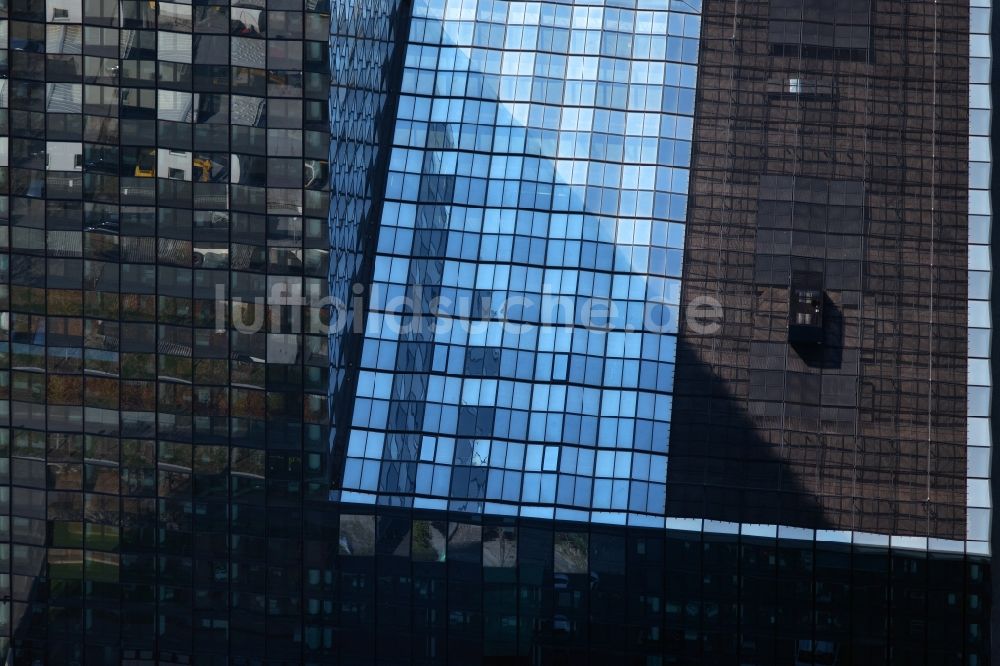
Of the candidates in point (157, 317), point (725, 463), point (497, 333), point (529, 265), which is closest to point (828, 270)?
point (725, 463)

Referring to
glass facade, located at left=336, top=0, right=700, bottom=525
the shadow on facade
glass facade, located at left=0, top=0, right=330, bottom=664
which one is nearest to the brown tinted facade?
the shadow on facade

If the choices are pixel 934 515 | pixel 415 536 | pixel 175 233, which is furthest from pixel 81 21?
pixel 934 515

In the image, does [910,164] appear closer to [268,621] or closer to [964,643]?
[964,643]

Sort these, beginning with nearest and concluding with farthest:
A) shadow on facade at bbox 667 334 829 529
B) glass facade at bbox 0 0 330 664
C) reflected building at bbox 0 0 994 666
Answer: glass facade at bbox 0 0 330 664, reflected building at bbox 0 0 994 666, shadow on facade at bbox 667 334 829 529

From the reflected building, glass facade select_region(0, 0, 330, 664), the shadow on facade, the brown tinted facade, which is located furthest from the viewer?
the brown tinted facade

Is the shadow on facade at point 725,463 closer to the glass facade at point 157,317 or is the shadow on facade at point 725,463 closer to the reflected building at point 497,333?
the reflected building at point 497,333

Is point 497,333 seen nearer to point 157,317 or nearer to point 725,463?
point 725,463

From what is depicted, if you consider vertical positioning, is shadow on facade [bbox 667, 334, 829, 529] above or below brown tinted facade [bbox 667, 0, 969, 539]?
below

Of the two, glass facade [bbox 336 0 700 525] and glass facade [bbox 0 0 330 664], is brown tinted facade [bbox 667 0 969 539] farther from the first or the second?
glass facade [bbox 0 0 330 664]
